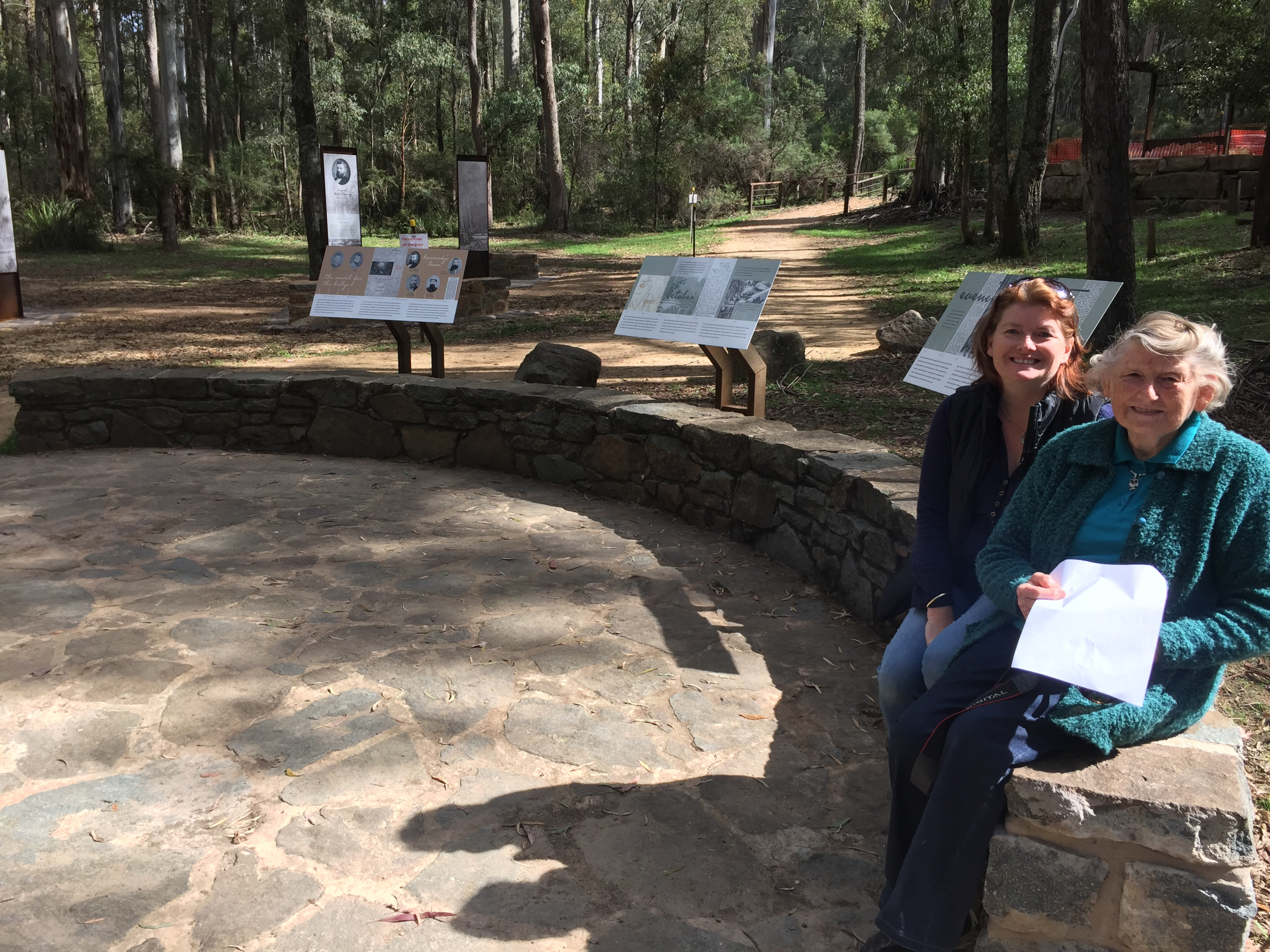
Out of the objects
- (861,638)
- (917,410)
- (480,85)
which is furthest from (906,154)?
(861,638)

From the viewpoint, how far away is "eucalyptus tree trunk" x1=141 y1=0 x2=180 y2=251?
883 inches

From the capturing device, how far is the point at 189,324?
12.4m

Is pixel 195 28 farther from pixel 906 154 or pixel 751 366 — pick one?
pixel 751 366

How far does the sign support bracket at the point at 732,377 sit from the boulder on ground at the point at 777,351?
1721 millimetres

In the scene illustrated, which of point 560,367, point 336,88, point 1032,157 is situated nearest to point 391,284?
point 560,367

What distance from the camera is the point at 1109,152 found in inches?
303

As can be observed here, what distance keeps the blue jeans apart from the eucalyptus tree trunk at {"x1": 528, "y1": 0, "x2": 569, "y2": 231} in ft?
76.1

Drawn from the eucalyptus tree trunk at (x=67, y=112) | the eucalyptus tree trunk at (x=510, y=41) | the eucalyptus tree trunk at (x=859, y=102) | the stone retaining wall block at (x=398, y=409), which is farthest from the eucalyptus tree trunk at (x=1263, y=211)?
the eucalyptus tree trunk at (x=510, y=41)

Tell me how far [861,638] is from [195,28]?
41595 mm

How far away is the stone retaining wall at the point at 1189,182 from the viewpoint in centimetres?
1894

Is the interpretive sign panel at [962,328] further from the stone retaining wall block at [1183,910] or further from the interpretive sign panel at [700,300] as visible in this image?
the stone retaining wall block at [1183,910]

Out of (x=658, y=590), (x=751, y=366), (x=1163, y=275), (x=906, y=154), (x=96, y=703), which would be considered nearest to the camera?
(x=96, y=703)

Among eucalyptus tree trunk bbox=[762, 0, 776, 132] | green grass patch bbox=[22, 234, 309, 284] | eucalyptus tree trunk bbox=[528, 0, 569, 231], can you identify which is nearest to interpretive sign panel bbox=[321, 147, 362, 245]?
green grass patch bbox=[22, 234, 309, 284]

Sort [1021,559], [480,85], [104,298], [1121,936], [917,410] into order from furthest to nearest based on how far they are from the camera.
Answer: [480,85] → [104,298] → [917,410] → [1021,559] → [1121,936]
